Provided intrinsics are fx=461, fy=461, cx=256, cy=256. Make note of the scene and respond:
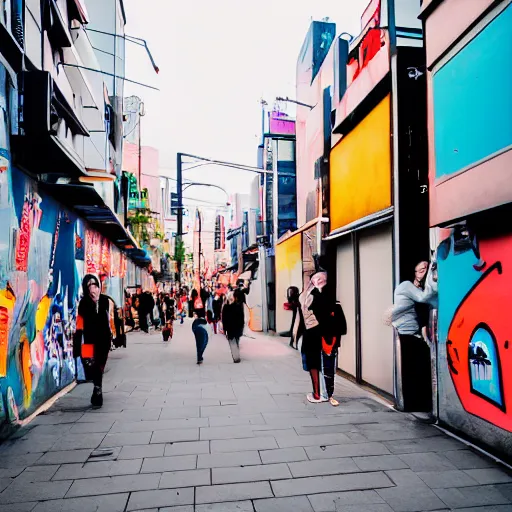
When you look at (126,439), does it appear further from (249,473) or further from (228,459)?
(249,473)

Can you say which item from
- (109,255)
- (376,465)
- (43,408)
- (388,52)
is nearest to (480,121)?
(388,52)

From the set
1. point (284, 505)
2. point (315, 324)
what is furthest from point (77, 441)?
point (315, 324)

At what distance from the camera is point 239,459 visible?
4723 mm

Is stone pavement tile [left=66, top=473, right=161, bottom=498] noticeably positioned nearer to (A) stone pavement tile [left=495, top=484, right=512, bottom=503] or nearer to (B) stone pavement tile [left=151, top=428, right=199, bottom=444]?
(B) stone pavement tile [left=151, top=428, right=199, bottom=444]

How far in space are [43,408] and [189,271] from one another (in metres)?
72.8

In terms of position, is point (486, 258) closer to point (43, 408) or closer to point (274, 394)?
point (274, 394)

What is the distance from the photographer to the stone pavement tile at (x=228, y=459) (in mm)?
4578

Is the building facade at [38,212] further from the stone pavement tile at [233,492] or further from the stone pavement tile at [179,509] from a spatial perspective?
the stone pavement tile at [233,492]

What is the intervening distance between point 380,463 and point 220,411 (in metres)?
2.76

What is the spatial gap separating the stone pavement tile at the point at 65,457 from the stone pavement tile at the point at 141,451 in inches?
14.6

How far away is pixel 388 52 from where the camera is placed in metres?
7.20

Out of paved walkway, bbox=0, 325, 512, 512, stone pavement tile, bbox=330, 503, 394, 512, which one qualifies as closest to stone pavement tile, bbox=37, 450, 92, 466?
paved walkway, bbox=0, 325, 512, 512

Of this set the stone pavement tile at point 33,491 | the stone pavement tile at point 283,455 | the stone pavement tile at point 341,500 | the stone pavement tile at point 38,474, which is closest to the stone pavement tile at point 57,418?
the stone pavement tile at point 38,474

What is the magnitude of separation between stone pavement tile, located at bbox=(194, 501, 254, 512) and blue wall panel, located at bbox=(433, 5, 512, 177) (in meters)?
4.07
